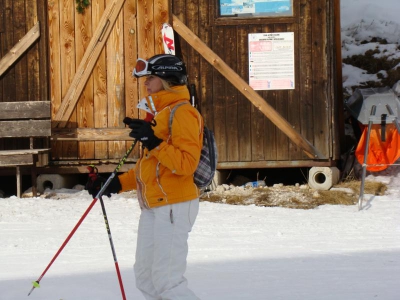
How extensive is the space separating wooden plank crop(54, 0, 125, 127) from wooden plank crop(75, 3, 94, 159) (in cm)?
8

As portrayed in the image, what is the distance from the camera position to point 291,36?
11.4m

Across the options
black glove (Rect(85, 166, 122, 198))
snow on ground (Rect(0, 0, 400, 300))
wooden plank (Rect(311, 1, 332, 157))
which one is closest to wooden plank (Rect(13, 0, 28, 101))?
snow on ground (Rect(0, 0, 400, 300))

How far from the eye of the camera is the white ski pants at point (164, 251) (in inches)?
190

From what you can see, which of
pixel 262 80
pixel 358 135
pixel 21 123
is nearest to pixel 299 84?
pixel 262 80

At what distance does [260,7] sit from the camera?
449 inches

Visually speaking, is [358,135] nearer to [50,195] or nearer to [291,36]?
[291,36]

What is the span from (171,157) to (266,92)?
22.5ft

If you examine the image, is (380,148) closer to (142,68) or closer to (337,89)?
(337,89)

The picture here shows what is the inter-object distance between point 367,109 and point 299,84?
962 millimetres

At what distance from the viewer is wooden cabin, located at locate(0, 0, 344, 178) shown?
37.3 ft

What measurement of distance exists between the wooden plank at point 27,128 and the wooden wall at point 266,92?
2071 mm

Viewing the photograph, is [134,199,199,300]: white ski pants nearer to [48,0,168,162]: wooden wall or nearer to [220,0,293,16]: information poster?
[48,0,168,162]: wooden wall

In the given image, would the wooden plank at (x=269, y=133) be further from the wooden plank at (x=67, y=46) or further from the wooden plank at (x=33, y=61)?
the wooden plank at (x=33, y=61)

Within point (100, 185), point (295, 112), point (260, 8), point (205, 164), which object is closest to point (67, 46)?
point (260, 8)
